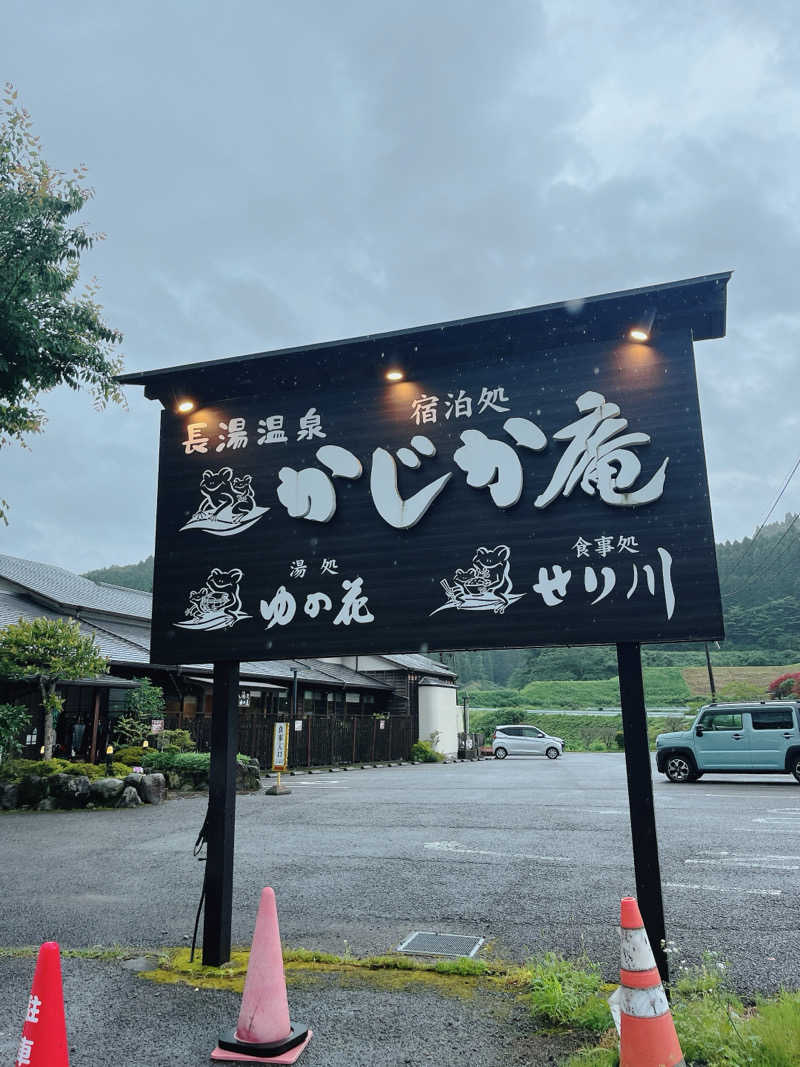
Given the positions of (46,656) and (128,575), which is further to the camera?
(128,575)

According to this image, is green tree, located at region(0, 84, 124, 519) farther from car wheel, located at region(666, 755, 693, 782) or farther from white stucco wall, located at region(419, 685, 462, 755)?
white stucco wall, located at region(419, 685, 462, 755)

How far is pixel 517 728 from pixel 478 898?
90.6ft

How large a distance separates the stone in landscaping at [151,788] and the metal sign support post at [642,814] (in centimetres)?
1217

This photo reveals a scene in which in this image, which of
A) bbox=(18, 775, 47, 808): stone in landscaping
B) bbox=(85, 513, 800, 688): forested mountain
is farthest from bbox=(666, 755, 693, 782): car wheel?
bbox=(85, 513, 800, 688): forested mountain

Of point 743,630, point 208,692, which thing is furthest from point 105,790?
point 743,630

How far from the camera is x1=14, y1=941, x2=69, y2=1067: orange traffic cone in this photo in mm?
2664

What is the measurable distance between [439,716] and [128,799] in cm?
2157

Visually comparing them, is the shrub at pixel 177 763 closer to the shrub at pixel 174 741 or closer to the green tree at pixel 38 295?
the shrub at pixel 174 741

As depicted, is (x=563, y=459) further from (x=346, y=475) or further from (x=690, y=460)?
(x=346, y=475)

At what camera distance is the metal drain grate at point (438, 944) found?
4.79 metres

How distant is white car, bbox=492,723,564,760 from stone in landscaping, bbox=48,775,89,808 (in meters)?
21.8

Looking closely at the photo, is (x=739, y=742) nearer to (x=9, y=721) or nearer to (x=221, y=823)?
(x=221, y=823)

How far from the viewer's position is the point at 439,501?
15.9 feet

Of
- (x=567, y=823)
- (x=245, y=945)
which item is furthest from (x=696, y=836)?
(x=245, y=945)
